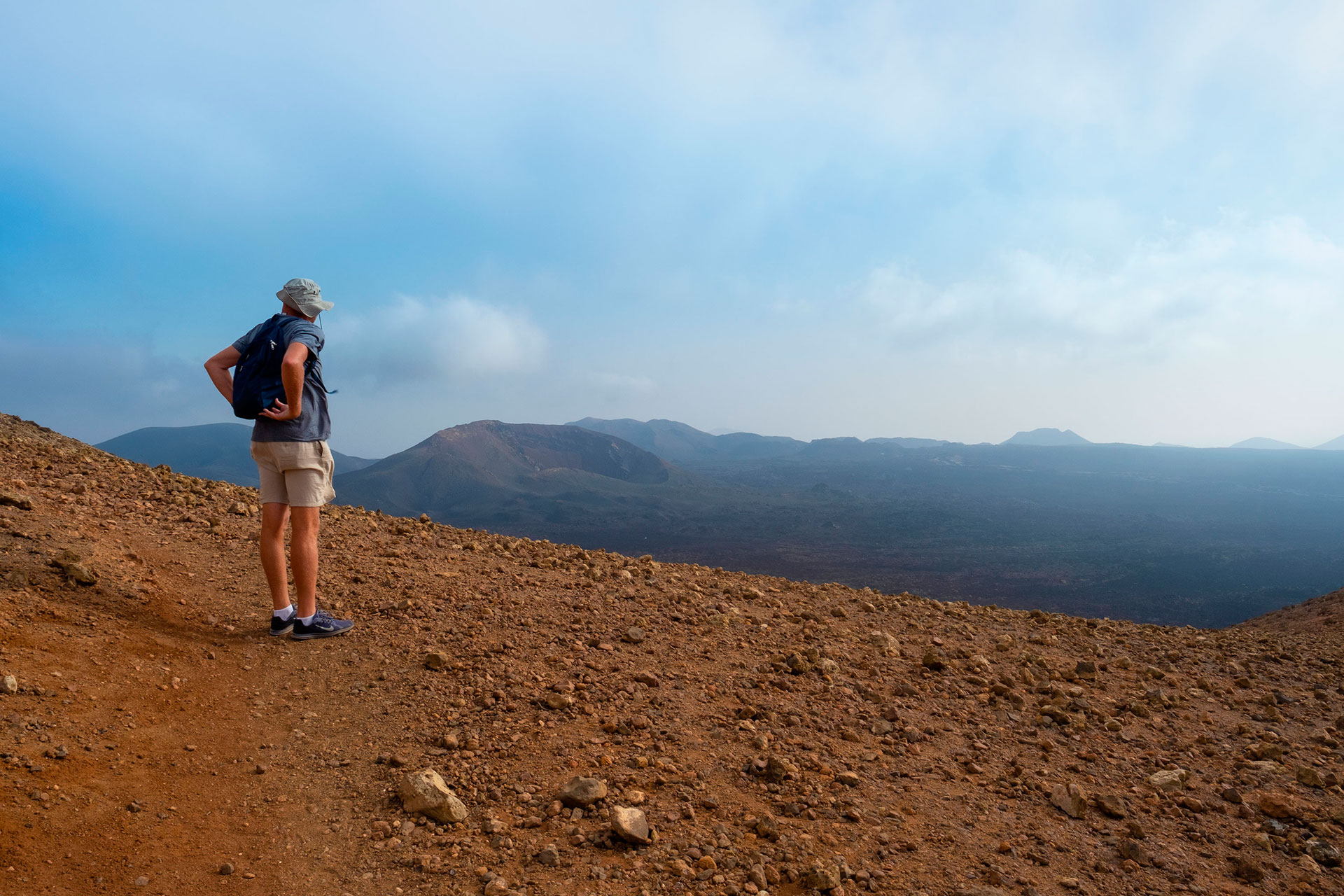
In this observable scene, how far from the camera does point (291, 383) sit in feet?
11.0

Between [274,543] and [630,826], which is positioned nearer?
[630,826]

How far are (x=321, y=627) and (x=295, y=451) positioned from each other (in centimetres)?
98

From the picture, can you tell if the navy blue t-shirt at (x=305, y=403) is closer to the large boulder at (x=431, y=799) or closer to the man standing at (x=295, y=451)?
the man standing at (x=295, y=451)

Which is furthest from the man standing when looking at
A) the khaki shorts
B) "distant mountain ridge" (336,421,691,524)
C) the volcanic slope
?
"distant mountain ridge" (336,421,691,524)

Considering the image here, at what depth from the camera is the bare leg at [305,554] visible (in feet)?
11.8

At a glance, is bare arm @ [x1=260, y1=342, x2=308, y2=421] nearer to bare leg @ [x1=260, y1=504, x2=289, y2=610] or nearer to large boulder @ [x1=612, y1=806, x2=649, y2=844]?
bare leg @ [x1=260, y1=504, x2=289, y2=610]

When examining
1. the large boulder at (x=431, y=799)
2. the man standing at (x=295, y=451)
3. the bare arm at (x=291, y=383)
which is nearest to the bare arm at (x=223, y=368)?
the man standing at (x=295, y=451)

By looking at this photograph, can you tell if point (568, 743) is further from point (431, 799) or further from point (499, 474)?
point (499, 474)

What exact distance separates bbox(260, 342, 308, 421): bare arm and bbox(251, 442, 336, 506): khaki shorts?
16 centimetres

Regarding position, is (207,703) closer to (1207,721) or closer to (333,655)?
(333,655)

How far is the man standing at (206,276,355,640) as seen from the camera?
11.4 feet

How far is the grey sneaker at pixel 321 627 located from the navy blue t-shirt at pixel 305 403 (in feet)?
3.22

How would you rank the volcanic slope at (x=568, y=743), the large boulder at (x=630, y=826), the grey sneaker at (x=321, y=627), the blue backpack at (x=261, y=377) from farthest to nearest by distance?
the grey sneaker at (x=321, y=627) < the blue backpack at (x=261, y=377) < the large boulder at (x=630, y=826) < the volcanic slope at (x=568, y=743)

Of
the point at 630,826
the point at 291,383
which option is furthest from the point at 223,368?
the point at 630,826
